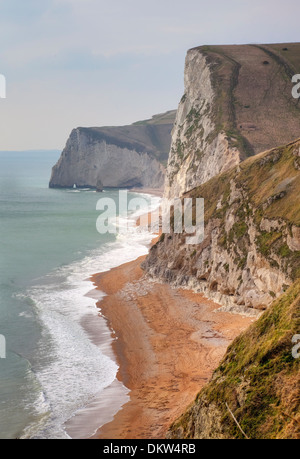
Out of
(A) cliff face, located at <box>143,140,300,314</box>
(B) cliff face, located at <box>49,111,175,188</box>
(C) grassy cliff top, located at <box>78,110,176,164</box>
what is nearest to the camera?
(A) cliff face, located at <box>143,140,300,314</box>

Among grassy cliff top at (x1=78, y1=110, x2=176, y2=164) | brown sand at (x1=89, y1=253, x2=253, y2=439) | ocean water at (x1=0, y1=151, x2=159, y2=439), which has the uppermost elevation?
grassy cliff top at (x1=78, y1=110, x2=176, y2=164)

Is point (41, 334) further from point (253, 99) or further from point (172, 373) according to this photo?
point (253, 99)

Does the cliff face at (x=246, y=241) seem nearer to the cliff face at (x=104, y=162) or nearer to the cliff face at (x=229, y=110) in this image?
the cliff face at (x=229, y=110)

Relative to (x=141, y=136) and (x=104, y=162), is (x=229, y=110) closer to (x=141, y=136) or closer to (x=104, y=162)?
(x=104, y=162)

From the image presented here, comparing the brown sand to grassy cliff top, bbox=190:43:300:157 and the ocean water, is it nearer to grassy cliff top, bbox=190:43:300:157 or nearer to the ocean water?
the ocean water

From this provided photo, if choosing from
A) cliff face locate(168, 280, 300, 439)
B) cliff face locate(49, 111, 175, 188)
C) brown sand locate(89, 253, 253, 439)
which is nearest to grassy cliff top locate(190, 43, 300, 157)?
brown sand locate(89, 253, 253, 439)

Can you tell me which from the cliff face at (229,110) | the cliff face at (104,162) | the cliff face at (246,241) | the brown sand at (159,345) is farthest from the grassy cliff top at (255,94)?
the cliff face at (104,162)
